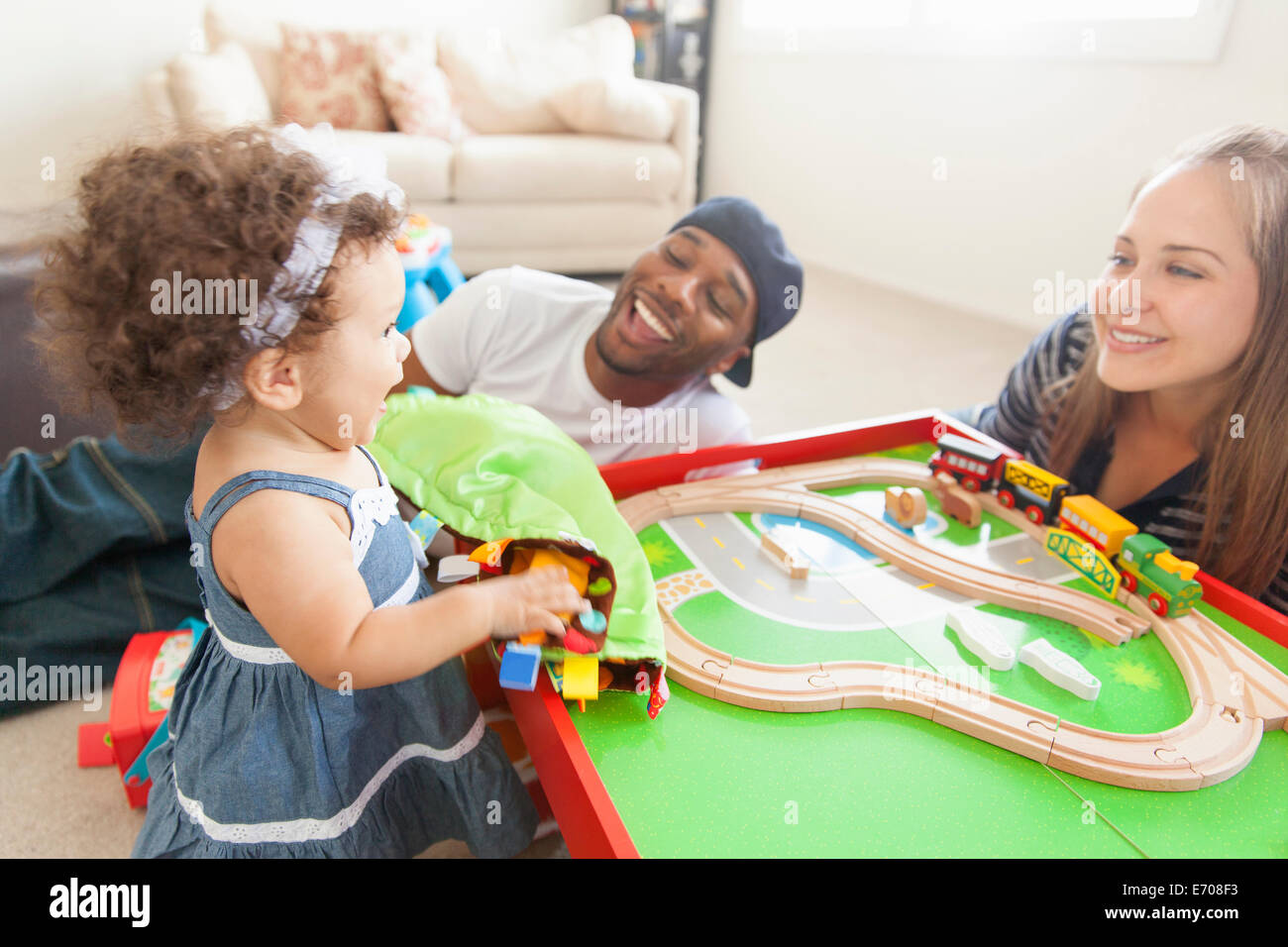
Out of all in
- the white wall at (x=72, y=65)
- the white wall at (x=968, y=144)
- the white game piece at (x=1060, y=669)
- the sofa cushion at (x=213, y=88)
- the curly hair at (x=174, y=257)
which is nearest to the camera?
the curly hair at (x=174, y=257)

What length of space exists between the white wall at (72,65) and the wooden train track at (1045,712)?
3.24m

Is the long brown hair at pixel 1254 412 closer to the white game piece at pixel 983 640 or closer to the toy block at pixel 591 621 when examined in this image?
the white game piece at pixel 983 640

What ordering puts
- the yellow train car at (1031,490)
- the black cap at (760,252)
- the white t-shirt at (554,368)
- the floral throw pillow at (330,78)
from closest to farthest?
the yellow train car at (1031,490)
the black cap at (760,252)
the white t-shirt at (554,368)
the floral throw pillow at (330,78)

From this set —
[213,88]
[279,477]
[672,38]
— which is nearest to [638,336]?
[279,477]

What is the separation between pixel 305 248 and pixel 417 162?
240 cm

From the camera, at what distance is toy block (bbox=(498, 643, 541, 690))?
747 millimetres

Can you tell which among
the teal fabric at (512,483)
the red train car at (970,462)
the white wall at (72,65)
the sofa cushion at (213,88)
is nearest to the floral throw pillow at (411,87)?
the sofa cushion at (213,88)

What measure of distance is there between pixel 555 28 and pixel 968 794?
414 cm

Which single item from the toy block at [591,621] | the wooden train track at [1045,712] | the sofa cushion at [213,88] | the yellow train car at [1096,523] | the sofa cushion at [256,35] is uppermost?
the sofa cushion at [256,35]

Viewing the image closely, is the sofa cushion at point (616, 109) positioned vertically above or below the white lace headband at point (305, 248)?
above

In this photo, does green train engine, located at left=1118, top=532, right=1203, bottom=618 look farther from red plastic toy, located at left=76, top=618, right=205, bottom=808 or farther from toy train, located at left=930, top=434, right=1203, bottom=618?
red plastic toy, located at left=76, top=618, right=205, bottom=808

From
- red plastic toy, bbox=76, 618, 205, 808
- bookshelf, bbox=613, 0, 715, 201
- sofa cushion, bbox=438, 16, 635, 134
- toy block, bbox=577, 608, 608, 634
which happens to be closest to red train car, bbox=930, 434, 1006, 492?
toy block, bbox=577, 608, 608, 634

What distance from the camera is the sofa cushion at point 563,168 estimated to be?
9.52 feet

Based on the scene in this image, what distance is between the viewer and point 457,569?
0.90 meters
